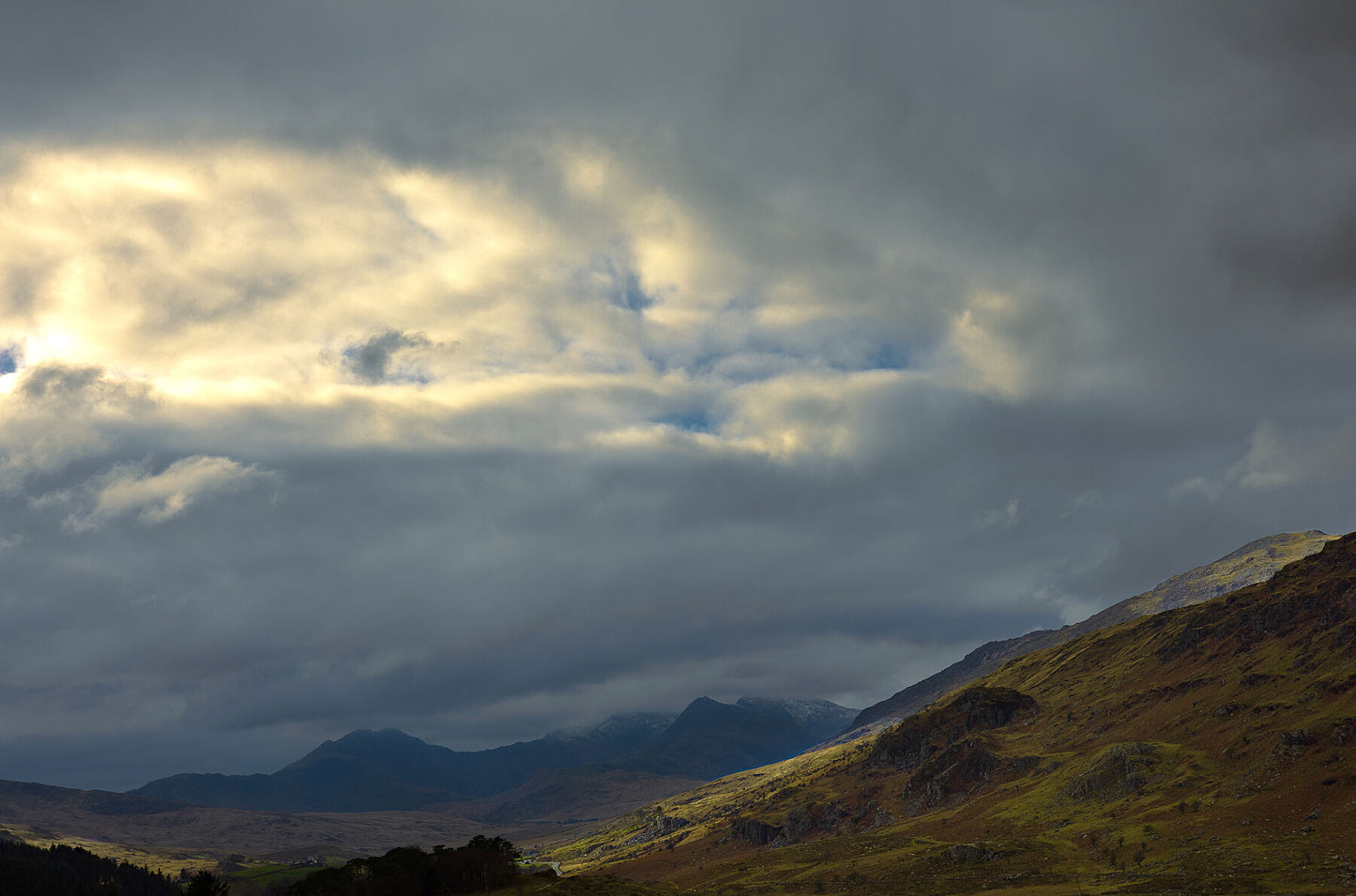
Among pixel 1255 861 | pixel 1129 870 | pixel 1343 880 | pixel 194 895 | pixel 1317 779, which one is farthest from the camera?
pixel 1317 779

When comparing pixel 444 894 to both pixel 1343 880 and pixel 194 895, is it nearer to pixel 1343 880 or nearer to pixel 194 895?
pixel 194 895

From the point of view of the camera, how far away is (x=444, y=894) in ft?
542

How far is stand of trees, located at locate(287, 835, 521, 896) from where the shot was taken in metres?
164

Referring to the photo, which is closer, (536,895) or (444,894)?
(536,895)

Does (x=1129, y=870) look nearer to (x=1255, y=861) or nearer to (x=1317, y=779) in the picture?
(x=1255, y=861)

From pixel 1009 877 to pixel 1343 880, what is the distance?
2773 inches

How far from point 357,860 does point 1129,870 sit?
15968 centimetres

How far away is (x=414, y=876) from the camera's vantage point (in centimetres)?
16925

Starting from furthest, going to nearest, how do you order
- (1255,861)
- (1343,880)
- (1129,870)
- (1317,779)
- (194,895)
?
1. (1317,779)
2. (1129,870)
3. (1255,861)
4. (194,895)
5. (1343,880)

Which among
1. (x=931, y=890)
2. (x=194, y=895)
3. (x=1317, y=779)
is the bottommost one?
(x=931, y=890)

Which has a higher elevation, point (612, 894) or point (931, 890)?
point (612, 894)

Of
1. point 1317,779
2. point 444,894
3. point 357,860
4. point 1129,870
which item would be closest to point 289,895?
point 357,860

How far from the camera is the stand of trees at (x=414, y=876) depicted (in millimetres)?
163500

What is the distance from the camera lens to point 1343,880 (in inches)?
5507
